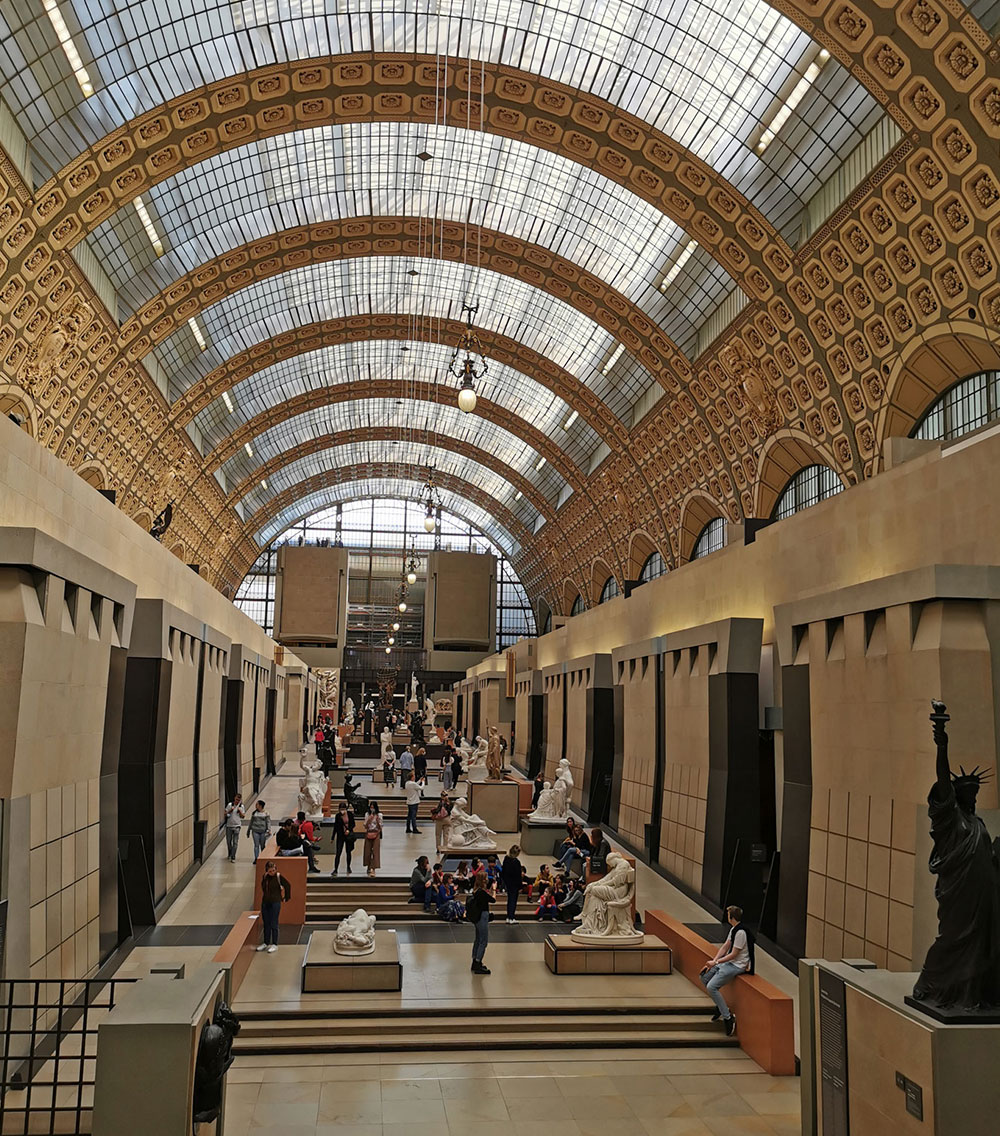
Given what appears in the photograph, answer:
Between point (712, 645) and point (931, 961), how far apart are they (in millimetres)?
10825

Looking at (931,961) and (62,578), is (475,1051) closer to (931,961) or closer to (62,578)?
(931,961)

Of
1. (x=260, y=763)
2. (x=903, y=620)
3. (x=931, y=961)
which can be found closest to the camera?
(x=931, y=961)

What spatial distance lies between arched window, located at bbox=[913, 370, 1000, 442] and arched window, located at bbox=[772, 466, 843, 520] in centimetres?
422

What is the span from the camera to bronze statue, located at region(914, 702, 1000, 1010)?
22.0 ft

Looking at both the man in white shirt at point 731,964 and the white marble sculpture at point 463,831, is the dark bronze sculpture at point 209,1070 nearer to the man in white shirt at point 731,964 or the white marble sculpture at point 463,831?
the man in white shirt at point 731,964

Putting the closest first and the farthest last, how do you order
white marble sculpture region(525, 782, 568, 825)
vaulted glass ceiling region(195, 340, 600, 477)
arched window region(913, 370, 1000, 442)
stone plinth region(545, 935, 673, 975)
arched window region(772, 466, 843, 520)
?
stone plinth region(545, 935, 673, 975), arched window region(913, 370, 1000, 442), white marble sculpture region(525, 782, 568, 825), arched window region(772, 466, 843, 520), vaulted glass ceiling region(195, 340, 600, 477)

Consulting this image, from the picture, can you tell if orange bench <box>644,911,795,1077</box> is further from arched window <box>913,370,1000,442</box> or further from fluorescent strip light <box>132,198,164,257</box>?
fluorescent strip light <box>132,198,164,257</box>

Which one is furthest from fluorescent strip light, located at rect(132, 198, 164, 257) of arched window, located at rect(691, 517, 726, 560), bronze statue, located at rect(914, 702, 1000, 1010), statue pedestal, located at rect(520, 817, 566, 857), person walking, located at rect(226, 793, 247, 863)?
bronze statue, located at rect(914, 702, 1000, 1010)

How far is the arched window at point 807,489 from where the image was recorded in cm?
2666

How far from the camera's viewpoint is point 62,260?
23.7 meters

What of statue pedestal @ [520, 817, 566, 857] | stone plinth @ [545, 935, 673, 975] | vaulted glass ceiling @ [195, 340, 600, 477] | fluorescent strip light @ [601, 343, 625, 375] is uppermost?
vaulted glass ceiling @ [195, 340, 600, 477]

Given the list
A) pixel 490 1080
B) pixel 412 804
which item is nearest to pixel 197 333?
pixel 412 804

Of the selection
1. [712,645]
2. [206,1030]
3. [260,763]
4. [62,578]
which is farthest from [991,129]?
[260,763]

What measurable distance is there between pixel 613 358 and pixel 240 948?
28.2 meters
